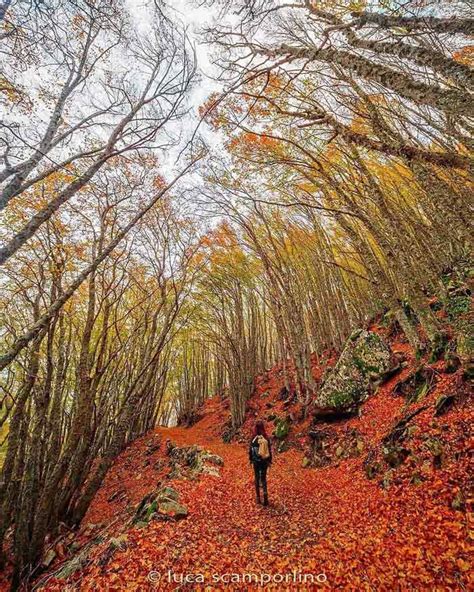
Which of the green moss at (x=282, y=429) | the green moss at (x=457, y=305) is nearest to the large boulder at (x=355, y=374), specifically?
the green moss at (x=282, y=429)

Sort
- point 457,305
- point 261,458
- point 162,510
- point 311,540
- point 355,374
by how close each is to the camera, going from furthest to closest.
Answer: point 355,374, point 457,305, point 261,458, point 162,510, point 311,540

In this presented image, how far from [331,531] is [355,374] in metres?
4.45

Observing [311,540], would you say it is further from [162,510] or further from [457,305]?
[457,305]

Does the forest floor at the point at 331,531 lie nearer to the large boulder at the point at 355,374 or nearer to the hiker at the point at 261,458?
the hiker at the point at 261,458

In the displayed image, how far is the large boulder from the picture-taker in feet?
23.9

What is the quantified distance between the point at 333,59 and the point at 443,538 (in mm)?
5820

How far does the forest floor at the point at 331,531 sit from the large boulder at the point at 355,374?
898 millimetres

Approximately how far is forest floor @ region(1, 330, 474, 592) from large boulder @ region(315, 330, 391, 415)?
35.4 inches

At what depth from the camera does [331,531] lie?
12.2 ft

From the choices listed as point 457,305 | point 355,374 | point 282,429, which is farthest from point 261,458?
point 457,305

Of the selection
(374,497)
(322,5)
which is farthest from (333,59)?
(374,497)

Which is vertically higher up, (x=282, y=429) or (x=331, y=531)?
(x=282, y=429)

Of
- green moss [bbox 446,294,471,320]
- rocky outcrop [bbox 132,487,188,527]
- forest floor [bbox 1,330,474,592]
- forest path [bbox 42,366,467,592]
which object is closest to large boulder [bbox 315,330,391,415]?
forest floor [bbox 1,330,474,592]

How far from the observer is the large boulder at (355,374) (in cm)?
730
